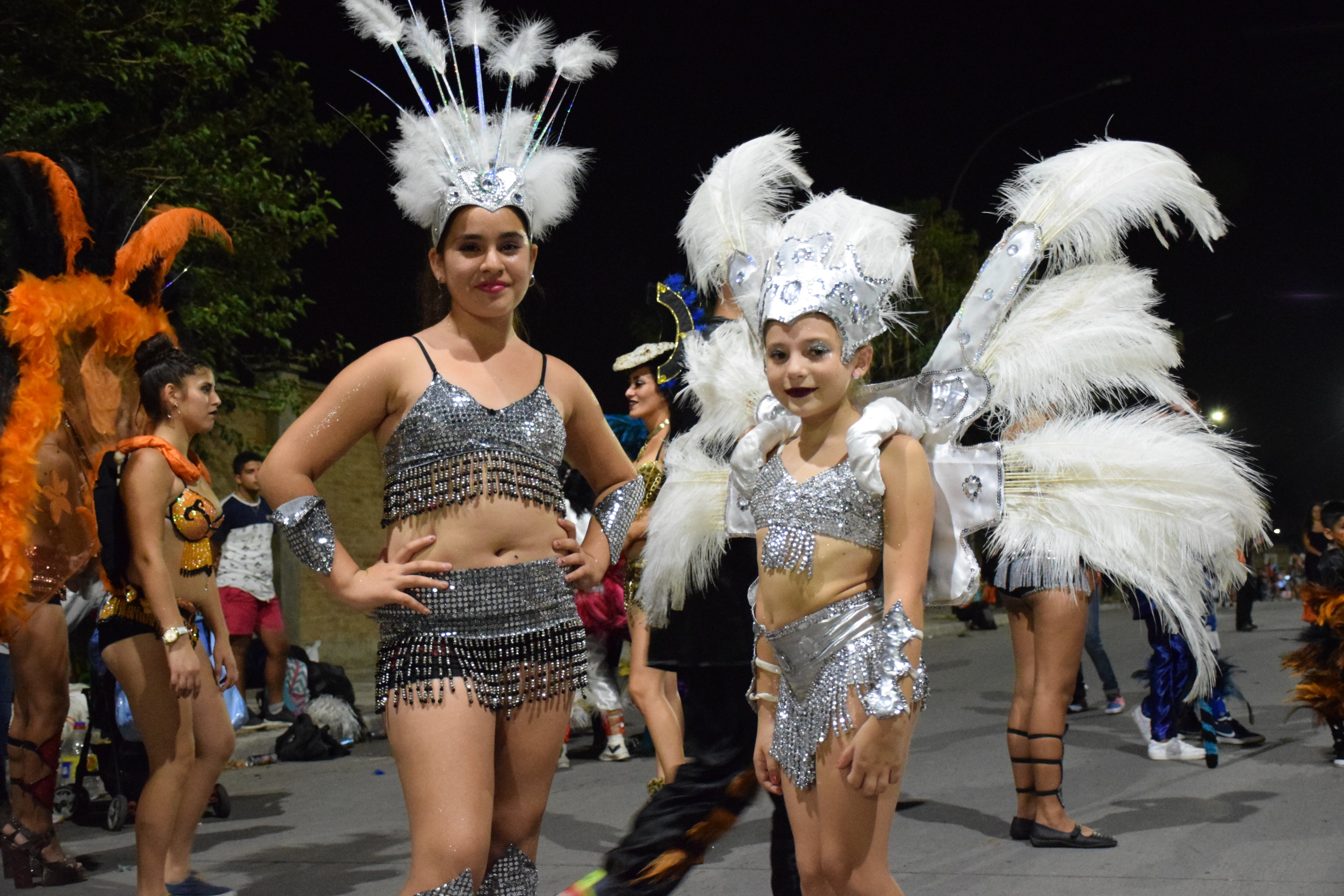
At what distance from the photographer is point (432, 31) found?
3.13 metres

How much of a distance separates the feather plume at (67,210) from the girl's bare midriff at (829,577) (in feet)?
10.8

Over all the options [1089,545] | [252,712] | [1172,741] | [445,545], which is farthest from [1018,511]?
[252,712]

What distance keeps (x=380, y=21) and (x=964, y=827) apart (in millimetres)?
3994

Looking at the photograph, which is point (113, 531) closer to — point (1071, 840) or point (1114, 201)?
point (1114, 201)

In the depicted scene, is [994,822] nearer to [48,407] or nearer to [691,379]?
[691,379]

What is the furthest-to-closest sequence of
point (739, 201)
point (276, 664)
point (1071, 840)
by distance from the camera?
point (276, 664) → point (1071, 840) → point (739, 201)

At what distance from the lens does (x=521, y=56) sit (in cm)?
322

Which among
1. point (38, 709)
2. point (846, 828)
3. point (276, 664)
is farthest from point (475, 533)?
point (276, 664)

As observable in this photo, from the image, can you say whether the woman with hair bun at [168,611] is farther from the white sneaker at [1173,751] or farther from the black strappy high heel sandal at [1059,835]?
the white sneaker at [1173,751]

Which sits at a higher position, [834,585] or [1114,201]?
[1114,201]

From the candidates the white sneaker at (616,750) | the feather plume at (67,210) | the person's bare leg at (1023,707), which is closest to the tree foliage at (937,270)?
the person's bare leg at (1023,707)

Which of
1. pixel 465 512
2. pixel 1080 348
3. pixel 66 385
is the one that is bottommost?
pixel 465 512

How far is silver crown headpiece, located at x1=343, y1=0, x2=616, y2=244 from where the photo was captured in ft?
9.79

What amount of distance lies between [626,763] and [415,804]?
5.37m
